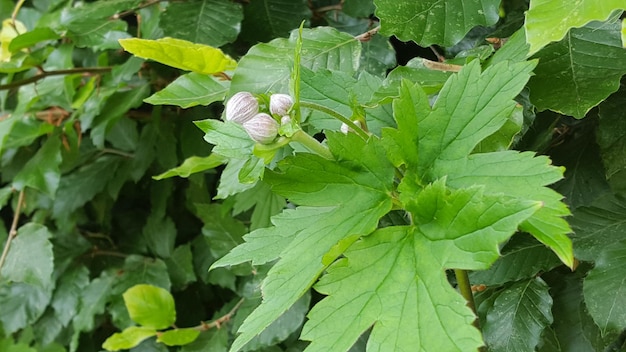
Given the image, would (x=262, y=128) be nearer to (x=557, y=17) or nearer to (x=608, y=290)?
(x=557, y=17)

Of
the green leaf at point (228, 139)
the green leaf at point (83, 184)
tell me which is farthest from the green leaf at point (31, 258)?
the green leaf at point (228, 139)

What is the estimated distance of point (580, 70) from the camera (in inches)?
20.5

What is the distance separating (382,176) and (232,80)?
225mm

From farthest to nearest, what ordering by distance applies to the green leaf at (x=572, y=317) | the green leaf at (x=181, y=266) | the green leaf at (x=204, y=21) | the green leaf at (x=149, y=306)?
the green leaf at (x=181, y=266) → the green leaf at (x=149, y=306) → the green leaf at (x=204, y=21) → the green leaf at (x=572, y=317)

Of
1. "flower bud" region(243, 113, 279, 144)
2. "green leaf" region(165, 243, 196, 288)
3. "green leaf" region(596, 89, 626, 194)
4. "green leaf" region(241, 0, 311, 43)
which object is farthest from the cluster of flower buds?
"green leaf" region(165, 243, 196, 288)

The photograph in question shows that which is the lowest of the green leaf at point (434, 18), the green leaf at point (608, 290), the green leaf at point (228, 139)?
the green leaf at point (608, 290)

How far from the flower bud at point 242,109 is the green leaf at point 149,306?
580 millimetres

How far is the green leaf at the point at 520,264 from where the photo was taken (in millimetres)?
599

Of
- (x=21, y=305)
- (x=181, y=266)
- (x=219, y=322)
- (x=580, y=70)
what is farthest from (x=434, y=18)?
(x=21, y=305)

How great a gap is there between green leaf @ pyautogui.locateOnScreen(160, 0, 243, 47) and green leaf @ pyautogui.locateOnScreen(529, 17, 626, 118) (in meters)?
0.44

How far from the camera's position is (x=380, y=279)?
1.32 ft

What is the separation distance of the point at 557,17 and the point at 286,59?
29 cm

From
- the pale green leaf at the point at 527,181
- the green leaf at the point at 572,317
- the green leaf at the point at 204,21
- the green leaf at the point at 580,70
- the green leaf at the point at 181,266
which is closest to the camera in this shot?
the pale green leaf at the point at 527,181

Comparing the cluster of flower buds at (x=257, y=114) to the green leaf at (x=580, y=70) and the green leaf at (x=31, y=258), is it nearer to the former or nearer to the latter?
the green leaf at (x=580, y=70)
